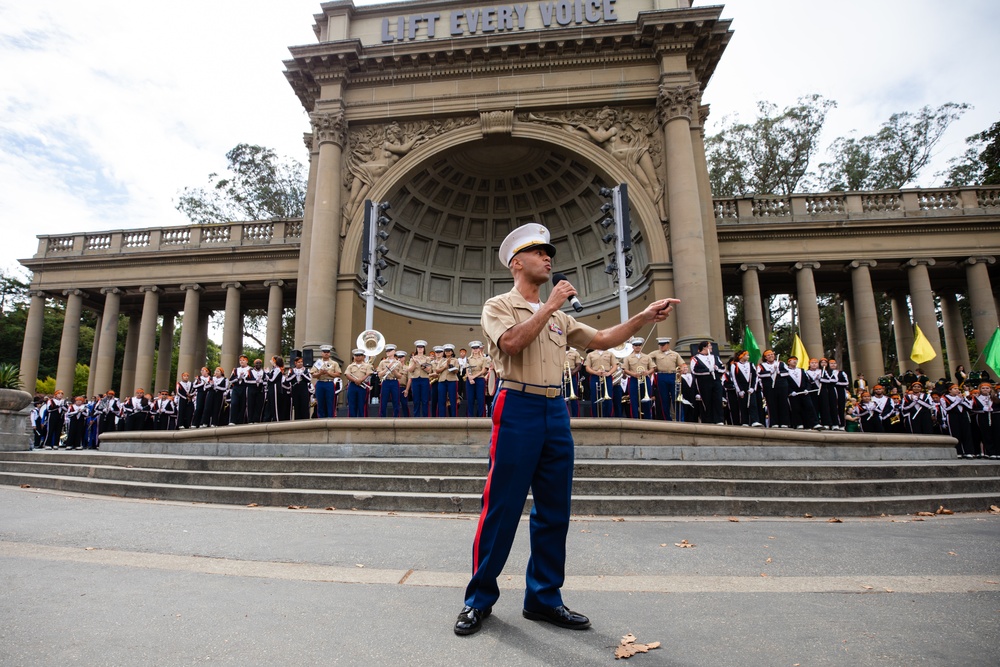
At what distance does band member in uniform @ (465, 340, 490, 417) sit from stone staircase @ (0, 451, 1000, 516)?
229 inches

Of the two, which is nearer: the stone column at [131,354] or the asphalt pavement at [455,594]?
the asphalt pavement at [455,594]

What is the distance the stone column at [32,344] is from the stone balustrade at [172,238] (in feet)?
6.74

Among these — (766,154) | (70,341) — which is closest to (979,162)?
(766,154)

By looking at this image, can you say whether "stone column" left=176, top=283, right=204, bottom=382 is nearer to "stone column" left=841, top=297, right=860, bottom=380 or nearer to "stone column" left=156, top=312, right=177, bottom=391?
"stone column" left=156, top=312, right=177, bottom=391

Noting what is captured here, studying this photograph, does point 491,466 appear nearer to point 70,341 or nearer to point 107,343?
point 107,343

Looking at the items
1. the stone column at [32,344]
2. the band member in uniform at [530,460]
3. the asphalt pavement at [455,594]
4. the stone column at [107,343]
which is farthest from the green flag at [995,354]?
the stone column at [32,344]

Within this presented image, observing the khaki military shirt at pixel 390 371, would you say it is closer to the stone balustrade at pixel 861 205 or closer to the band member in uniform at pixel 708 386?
the band member in uniform at pixel 708 386

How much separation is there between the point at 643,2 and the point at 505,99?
6.22 meters

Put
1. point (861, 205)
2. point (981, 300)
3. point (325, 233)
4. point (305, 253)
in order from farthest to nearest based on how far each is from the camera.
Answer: point (861, 205)
point (305, 253)
point (981, 300)
point (325, 233)

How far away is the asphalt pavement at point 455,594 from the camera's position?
7.75 ft

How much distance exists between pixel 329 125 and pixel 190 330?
33.6ft

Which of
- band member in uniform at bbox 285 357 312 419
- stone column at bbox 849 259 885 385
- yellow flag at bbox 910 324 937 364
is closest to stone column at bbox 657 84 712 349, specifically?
yellow flag at bbox 910 324 937 364

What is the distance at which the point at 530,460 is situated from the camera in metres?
2.87

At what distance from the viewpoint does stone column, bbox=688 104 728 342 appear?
18.2 meters
